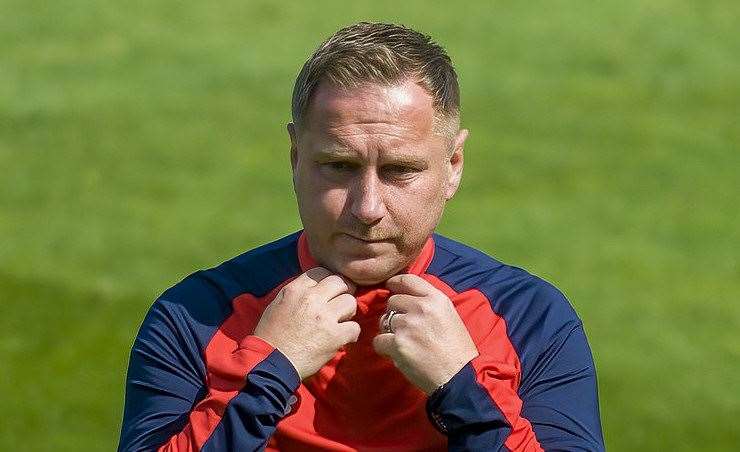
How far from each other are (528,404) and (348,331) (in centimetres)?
50

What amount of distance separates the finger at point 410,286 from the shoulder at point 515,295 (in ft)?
0.77

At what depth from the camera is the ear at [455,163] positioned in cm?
381

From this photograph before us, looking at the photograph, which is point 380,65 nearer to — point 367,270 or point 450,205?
point 367,270

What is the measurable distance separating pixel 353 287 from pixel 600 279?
6583 millimetres

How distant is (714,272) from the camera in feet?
33.8

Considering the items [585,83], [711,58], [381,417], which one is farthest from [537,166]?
[381,417]

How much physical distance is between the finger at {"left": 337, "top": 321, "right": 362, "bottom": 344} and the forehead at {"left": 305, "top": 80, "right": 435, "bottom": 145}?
1.57 ft

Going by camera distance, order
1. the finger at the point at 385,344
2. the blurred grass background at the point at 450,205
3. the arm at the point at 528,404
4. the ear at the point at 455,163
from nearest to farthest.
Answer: the arm at the point at 528,404
the finger at the point at 385,344
the ear at the point at 455,163
the blurred grass background at the point at 450,205

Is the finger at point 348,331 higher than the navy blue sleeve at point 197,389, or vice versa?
the finger at point 348,331

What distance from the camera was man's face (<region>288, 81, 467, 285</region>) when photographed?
358 centimetres

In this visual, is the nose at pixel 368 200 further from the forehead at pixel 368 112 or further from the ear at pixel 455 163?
the ear at pixel 455 163

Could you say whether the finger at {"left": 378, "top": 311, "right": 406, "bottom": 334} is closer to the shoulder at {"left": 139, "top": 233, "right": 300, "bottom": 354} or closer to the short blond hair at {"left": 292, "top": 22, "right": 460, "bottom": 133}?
the shoulder at {"left": 139, "top": 233, "right": 300, "bottom": 354}

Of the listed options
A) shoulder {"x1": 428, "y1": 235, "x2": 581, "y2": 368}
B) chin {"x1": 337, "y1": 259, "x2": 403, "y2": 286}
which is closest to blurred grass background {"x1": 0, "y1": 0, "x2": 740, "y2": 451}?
shoulder {"x1": 428, "y1": 235, "x2": 581, "y2": 368}

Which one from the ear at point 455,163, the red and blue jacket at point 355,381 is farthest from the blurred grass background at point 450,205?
the ear at point 455,163
